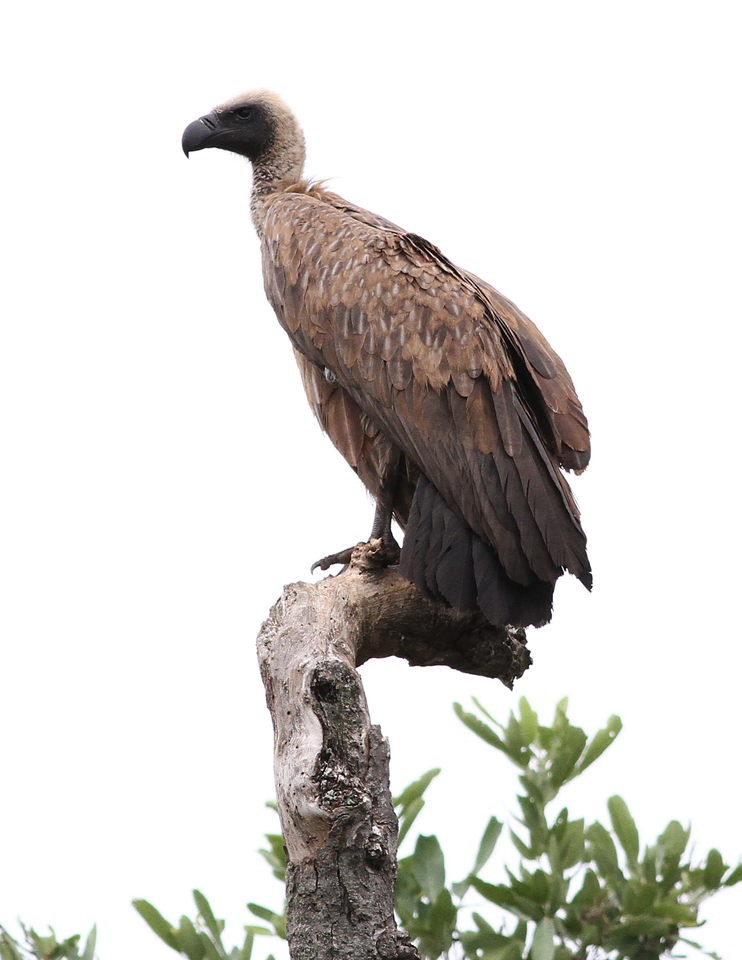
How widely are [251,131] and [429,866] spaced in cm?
420

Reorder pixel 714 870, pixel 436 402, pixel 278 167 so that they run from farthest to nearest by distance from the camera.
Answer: pixel 278 167 < pixel 436 402 < pixel 714 870

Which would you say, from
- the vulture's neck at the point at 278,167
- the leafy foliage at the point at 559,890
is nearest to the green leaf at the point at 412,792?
the leafy foliage at the point at 559,890

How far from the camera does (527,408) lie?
5988 mm

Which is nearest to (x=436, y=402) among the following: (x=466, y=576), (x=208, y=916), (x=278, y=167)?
(x=466, y=576)

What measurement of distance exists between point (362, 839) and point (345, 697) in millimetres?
506

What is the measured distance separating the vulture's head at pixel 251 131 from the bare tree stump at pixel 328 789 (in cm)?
295

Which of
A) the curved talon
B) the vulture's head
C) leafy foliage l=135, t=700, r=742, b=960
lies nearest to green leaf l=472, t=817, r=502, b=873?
leafy foliage l=135, t=700, r=742, b=960

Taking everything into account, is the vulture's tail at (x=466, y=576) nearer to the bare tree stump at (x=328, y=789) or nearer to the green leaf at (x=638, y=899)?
the bare tree stump at (x=328, y=789)

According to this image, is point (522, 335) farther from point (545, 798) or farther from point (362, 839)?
point (362, 839)

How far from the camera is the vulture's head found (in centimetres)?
742

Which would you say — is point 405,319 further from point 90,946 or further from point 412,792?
point 90,946

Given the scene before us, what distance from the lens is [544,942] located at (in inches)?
175

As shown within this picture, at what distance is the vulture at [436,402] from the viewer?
5.50 m

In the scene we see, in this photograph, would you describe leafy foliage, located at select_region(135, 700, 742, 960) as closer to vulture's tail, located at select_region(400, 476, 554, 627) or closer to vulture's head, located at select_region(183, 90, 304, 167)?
vulture's tail, located at select_region(400, 476, 554, 627)
